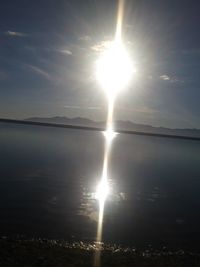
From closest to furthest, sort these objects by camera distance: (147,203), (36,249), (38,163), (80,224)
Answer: (36,249)
(80,224)
(147,203)
(38,163)

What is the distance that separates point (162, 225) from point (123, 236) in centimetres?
577

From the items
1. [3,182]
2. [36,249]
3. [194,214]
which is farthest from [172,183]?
[36,249]

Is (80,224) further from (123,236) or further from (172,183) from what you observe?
(172,183)

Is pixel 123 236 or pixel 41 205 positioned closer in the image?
pixel 123 236

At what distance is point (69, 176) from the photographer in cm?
6334

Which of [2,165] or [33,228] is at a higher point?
[2,165]

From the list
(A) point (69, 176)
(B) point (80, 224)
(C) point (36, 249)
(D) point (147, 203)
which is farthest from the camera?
(A) point (69, 176)

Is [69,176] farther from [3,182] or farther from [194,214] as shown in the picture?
[194,214]

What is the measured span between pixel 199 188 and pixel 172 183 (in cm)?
504

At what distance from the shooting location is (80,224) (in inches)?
1403

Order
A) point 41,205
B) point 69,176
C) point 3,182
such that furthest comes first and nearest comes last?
point 69,176, point 3,182, point 41,205

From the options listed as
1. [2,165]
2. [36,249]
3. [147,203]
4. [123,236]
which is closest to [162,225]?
[123,236]

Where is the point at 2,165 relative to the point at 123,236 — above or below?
above

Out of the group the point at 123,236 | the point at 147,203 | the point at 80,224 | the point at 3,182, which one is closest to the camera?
the point at 123,236
